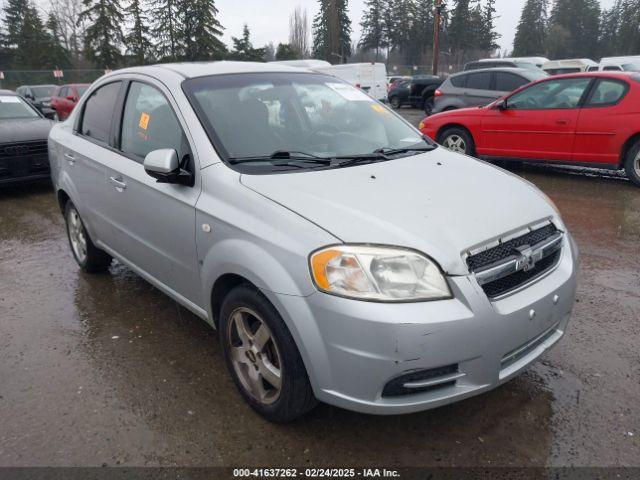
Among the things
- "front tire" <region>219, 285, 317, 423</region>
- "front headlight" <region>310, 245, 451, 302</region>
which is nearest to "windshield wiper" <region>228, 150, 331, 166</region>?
"front tire" <region>219, 285, 317, 423</region>

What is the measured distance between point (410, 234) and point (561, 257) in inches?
39.1

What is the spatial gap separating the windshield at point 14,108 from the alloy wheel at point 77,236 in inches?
200

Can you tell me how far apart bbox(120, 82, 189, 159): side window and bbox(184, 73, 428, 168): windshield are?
0.20m

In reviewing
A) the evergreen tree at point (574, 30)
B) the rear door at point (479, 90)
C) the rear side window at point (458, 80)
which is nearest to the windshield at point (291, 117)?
the rear door at point (479, 90)

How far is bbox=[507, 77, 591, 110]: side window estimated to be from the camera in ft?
24.4

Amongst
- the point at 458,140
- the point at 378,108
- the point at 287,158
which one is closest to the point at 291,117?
the point at 287,158

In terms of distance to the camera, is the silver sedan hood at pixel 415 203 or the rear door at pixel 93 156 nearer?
the silver sedan hood at pixel 415 203

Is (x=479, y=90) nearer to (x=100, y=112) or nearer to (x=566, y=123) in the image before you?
(x=566, y=123)

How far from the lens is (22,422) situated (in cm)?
269

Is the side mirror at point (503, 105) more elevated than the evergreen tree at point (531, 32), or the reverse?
the evergreen tree at point (531, 32)

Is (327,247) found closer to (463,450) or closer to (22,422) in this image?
(463,450)

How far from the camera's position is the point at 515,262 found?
A: 2.33 meters

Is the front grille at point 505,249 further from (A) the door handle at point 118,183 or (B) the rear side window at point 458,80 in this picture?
(B) the rear side window at point 458,80

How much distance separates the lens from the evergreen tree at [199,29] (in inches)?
1853
